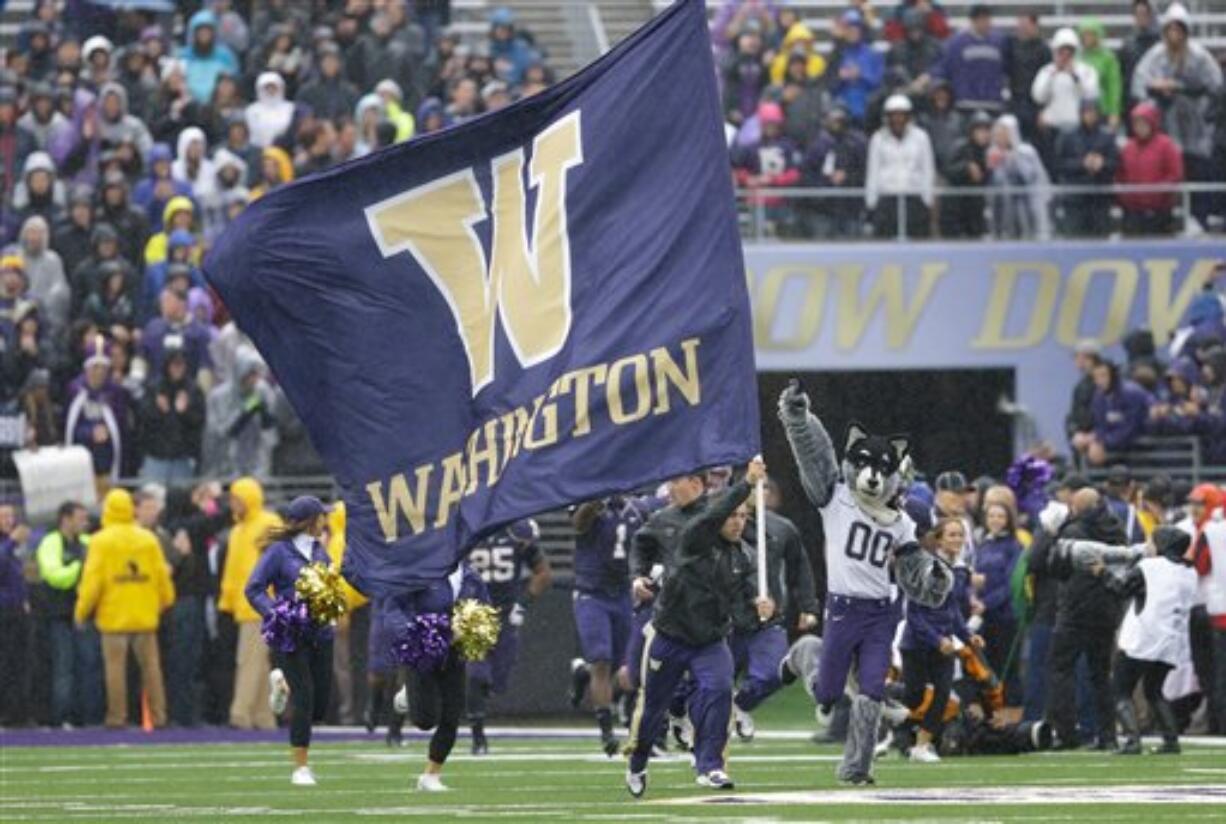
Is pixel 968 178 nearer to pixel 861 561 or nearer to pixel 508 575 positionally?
pixel 508 575

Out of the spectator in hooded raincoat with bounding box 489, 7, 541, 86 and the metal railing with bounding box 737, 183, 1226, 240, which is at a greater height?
the spectator in hooded raincoat with bounding box 489, 7, 541, 86

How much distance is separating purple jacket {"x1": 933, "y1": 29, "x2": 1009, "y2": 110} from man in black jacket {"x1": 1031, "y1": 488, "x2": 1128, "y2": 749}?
10.4 meters

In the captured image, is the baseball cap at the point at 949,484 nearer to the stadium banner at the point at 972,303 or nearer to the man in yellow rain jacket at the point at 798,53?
the stadium banner at the point at 972,303

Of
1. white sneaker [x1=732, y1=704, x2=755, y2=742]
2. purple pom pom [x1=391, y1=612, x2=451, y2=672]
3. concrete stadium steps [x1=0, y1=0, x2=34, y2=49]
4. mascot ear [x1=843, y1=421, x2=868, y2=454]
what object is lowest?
white sneaker [x1=732, y1=704, x2=755, y2=742]

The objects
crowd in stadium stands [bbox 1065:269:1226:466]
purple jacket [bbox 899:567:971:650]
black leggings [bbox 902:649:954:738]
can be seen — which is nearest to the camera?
purple jacket [bbox 899:567:971:650]

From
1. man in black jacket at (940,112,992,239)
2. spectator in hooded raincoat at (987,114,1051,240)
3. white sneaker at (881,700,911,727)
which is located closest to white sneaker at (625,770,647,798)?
white sneaker at (881,700,911,727)

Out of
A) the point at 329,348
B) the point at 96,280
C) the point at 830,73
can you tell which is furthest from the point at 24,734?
the point at 329,348

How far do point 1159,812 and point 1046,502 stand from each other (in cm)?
1083

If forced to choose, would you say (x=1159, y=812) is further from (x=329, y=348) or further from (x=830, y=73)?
(x=830, y=73)

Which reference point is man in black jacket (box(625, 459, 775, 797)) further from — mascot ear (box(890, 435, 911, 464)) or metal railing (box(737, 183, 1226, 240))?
metal railing (box(737, 183, 1226, 240))

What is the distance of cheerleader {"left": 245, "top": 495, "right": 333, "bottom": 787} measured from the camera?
23.7m

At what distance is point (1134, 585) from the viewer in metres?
27.2

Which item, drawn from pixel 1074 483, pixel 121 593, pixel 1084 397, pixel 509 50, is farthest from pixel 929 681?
pixel 509 50

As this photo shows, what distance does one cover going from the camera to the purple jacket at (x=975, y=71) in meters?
37.7
